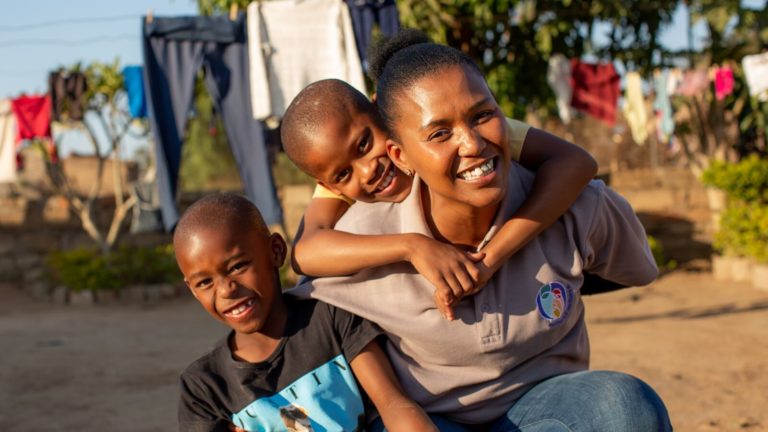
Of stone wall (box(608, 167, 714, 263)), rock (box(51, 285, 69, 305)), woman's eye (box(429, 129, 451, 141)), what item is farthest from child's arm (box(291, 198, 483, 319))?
stone wall (box(608, 167, 714, 263))

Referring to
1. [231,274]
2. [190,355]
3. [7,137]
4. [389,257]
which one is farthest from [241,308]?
[7,137]

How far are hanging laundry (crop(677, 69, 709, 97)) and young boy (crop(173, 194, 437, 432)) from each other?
9.64m

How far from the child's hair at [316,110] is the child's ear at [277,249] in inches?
9.0

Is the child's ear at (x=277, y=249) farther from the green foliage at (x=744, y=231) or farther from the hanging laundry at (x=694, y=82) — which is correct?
the hanging laundry at (x=694, y=82)

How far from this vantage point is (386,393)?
6.04ft

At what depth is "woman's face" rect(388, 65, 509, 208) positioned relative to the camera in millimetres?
1720

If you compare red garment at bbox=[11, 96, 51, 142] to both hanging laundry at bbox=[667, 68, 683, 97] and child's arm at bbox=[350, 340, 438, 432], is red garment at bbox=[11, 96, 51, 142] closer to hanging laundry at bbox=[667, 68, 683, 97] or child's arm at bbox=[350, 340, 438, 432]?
hanging laundry at bbox=[667, 68, 683, 97]

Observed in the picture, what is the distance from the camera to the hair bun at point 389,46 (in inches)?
79.1

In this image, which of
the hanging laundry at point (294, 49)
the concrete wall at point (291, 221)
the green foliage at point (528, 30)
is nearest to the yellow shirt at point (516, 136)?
the hanging laundry at point (294, 49)

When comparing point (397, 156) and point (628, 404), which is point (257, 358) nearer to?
point (397, 156)

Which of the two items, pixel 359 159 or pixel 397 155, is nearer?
pixel 397 155

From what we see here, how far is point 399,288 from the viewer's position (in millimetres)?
1883

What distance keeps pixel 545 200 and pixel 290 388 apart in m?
0.70

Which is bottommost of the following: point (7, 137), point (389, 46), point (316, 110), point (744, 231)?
point (744, 231)
